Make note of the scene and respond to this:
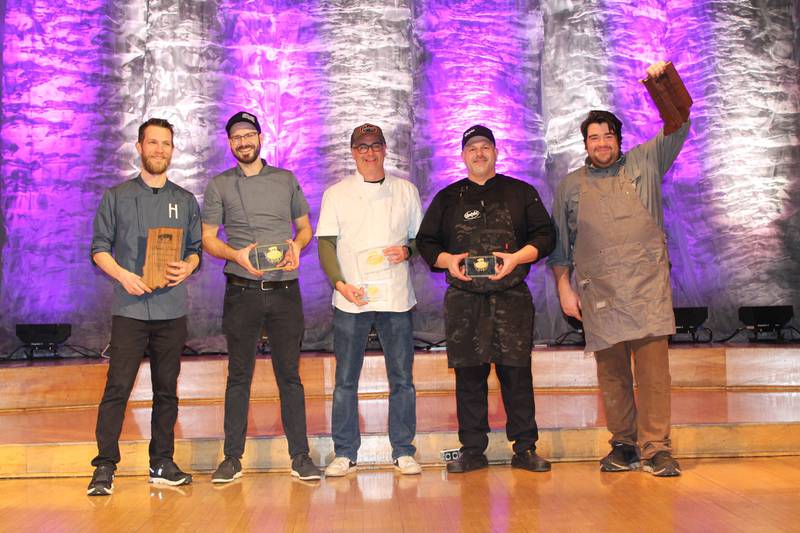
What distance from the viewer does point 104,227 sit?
3.77m

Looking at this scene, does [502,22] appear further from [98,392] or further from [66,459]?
[66,459]

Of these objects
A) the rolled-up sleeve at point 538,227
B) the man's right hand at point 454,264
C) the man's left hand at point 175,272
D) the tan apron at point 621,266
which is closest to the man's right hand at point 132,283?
the man's left hand at point 175,272

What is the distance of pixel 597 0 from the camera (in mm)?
7996

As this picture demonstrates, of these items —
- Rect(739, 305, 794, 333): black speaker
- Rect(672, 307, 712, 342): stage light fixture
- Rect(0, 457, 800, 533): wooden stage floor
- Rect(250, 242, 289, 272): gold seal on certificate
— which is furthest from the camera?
Rect(739, 305, 794, 333): black speaker

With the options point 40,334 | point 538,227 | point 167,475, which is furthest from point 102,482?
point 40,334

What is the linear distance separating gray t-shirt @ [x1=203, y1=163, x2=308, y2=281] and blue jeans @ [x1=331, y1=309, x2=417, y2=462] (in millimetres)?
387

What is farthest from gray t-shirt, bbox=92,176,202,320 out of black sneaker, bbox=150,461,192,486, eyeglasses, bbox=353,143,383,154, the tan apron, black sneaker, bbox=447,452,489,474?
the tan apron

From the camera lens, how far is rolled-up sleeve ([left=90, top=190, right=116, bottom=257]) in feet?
12.3

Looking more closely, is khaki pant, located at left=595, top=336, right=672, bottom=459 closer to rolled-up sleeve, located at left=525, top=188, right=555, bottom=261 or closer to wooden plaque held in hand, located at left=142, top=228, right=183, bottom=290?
rolled-up sleeve, located at left=525, top=188, right=555, bottom=261

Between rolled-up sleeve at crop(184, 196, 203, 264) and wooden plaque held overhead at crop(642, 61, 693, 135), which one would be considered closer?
wooden plaque held overhead at crop(642, 61, 693, 135)

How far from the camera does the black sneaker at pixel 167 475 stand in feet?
12.3

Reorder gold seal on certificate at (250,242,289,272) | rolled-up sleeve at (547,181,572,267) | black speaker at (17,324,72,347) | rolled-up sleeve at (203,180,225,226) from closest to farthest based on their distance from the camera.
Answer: gold seal on certificate at (250,242,289,272), rolled-up sleeve at (203,180,225,226), rolled-up sleeve at (547,181,572,267), black speaker at (17,324,72,347)

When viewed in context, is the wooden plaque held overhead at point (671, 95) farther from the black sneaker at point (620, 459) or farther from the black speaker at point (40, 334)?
the black speaker at point (40, 334)

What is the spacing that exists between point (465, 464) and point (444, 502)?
58 cm
